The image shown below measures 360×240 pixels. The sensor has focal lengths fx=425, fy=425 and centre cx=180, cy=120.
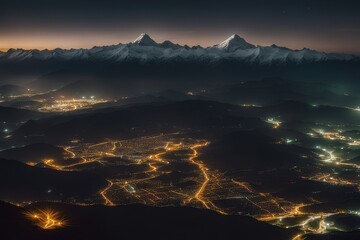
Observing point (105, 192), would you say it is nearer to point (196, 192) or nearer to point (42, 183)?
point (42, 183)

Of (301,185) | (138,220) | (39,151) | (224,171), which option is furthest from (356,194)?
(39,151)

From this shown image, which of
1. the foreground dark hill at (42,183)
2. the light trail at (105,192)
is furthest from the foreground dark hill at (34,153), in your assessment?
the light trail at (105,192)

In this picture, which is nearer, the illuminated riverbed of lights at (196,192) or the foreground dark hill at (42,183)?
the illuminated riverbed of lights at (196,192)

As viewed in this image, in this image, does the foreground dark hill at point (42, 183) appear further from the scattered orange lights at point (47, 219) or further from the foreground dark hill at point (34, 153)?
the foreground dark hill at point (34, 153)

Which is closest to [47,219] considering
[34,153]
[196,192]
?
[196,192]

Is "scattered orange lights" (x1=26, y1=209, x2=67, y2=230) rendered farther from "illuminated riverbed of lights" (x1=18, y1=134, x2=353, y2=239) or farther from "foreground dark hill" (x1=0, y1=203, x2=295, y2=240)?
"illuminated riverbed of lights" (x1=18, y1=134, x2=353, y2=239)

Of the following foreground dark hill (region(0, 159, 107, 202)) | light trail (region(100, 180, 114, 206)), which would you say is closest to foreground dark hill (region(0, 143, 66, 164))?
foreground dark hill (region(0, 159, 107, 202))
